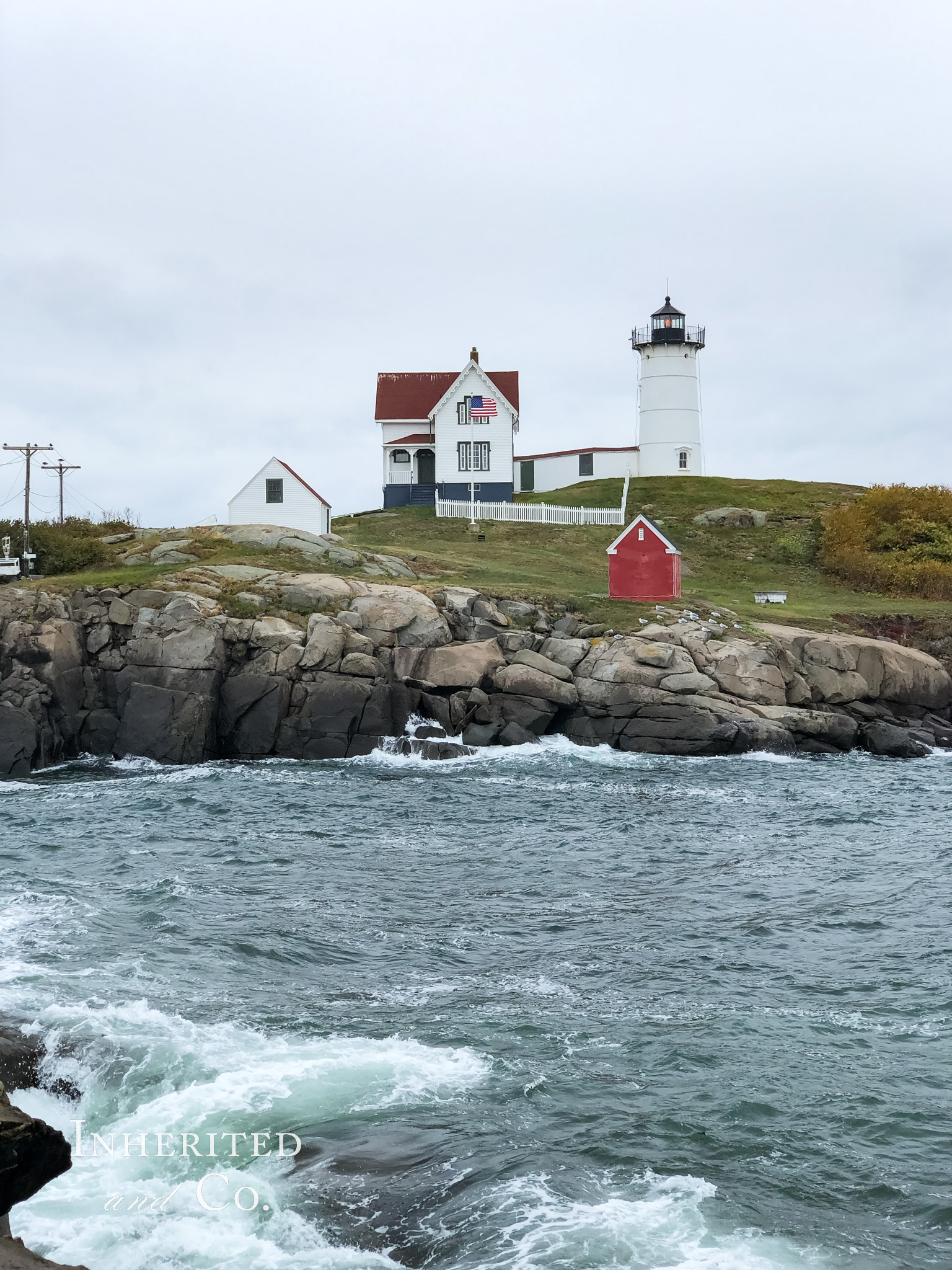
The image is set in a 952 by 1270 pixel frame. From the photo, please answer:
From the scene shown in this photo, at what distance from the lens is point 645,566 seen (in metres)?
40.2

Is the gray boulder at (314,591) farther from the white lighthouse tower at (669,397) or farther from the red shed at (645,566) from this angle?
the white lighthouse tower at (669,397)

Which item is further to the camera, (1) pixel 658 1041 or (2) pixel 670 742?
(2) pixel 670 742

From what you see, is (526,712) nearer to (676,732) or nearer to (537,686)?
(537,686)

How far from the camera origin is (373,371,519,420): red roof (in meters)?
60.2

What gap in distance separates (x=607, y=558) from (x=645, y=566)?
10.5m

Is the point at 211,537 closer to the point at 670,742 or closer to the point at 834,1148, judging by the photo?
the point at 670,742

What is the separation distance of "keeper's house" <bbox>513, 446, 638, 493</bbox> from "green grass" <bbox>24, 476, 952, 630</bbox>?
52.5 inches

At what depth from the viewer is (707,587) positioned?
46.5 metres

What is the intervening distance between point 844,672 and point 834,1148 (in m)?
25.9

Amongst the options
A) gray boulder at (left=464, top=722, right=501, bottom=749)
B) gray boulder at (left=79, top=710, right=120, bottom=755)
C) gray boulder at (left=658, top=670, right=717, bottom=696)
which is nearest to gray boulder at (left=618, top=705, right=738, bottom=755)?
gray boulder at (left=658, top=670, right=717, bottom=696)

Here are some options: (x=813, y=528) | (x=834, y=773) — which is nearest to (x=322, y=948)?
(x=834, y=773)

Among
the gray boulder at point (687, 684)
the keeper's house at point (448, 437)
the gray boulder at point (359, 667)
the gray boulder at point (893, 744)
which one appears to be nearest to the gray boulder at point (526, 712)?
the gray boulder at point (687, 684)

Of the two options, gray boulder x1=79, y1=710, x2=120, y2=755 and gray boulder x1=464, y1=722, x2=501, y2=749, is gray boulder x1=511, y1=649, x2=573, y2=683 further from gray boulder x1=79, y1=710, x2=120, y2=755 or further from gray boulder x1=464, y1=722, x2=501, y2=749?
gray boulder x1=79, y1=710, x2=120, y2=755

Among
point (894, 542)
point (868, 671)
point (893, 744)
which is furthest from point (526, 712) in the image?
point (894, 542)
